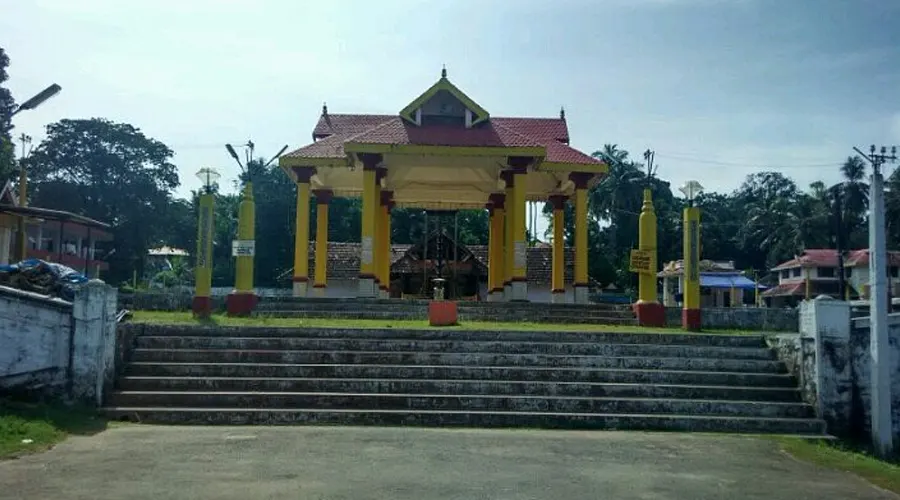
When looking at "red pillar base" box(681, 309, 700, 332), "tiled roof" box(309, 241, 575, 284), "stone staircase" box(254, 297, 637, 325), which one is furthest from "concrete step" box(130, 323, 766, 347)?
"tiled roof" box(309, 241, 575, 284)

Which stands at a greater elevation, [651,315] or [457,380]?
[651,315]

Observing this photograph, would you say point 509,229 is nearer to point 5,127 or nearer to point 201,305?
point 201,305

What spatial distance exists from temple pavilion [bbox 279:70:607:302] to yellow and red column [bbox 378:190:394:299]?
4 cm

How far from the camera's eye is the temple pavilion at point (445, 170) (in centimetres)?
Answer: 1934

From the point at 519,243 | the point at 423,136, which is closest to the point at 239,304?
the point at 423,136

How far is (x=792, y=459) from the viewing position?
834 cm

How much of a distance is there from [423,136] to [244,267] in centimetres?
613

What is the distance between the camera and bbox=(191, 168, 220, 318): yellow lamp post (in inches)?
599

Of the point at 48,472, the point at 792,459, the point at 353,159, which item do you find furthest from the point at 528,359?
the point at 353,159

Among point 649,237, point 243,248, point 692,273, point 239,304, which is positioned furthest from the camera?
point 649,237

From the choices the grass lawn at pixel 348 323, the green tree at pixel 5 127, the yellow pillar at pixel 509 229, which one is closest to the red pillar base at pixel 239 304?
the grass lawn at pixel 348 323

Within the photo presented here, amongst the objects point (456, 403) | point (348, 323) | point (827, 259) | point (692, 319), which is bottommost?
point (456, 403)

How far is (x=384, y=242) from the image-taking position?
24516 mm

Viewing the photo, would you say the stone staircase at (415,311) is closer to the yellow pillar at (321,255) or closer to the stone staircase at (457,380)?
the stone staircase at (457,380)
